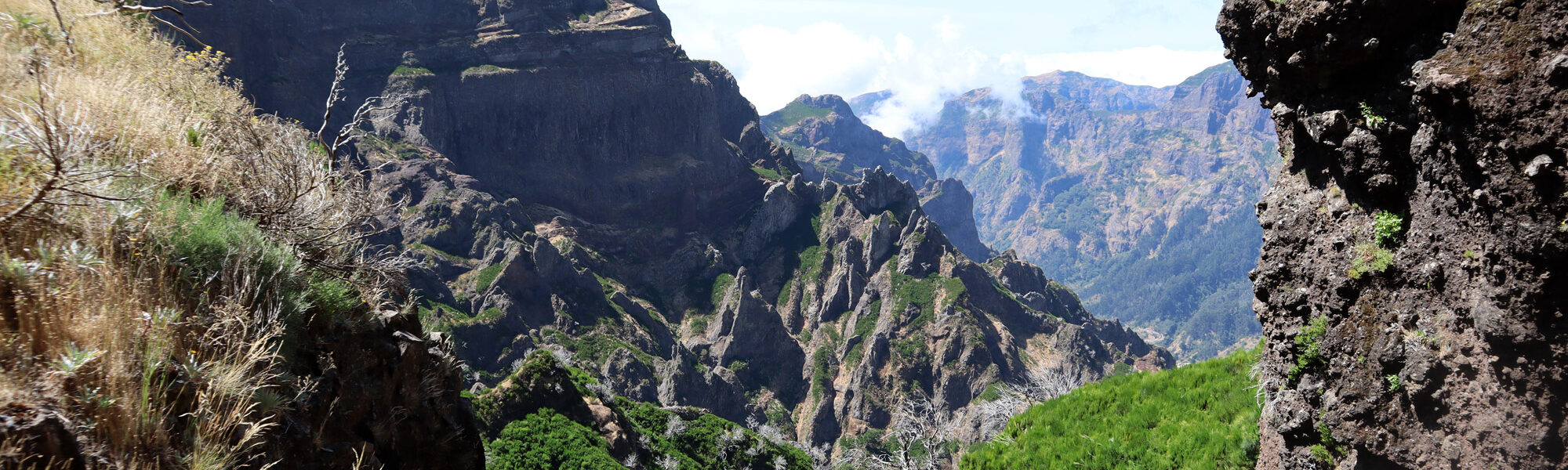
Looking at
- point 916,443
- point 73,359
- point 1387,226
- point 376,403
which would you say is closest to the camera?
point 73,359

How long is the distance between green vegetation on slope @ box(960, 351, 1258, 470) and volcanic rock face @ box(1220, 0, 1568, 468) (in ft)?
5.58

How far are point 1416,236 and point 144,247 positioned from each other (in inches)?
394

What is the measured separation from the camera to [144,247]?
17.9 ft

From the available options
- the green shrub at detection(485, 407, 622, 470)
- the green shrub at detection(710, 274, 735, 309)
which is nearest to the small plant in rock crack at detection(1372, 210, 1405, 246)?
the green shrub at detection(485, 407, 622, 470)

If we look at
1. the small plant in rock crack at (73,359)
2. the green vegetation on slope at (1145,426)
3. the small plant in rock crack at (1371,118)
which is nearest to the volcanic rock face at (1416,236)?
the small plant in rock crack at (1371,118)

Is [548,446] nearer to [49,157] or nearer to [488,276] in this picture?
[49,157]

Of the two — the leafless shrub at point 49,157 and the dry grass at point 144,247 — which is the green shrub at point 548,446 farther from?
the leafless shrub at point 49,157

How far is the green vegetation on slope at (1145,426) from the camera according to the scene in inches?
348

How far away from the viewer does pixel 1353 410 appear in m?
5.67

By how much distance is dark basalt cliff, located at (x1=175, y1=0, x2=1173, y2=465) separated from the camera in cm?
10450

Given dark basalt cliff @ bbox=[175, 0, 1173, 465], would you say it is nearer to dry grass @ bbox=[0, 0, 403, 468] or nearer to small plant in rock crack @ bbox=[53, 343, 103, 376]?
dry grass @ bbox=[0, 0, 403, 468]

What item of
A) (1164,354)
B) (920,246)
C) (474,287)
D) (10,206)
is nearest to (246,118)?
(10,206)

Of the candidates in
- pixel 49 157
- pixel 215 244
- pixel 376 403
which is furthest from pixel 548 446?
pixel 49 157

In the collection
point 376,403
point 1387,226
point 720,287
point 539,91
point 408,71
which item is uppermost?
point 408,71
